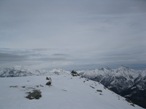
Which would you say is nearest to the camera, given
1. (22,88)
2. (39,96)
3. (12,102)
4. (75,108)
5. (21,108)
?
A: (21,108)

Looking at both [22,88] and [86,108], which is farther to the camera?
[22,88]

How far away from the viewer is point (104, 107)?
32.2 metres

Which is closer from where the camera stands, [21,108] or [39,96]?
[21,108]

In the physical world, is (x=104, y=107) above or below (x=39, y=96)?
below

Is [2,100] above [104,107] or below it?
above

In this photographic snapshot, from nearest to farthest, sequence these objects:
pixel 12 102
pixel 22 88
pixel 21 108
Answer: pixel 21 108
pixel 12 102
pixel 22 88

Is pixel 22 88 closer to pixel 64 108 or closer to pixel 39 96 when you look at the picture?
pixel 39 96

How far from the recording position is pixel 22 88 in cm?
3456

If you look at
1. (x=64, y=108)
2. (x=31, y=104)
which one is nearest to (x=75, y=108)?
(x=64, y=108)

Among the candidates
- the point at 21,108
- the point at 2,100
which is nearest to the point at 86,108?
the point at 21,108

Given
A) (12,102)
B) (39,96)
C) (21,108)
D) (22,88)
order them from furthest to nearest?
(22,88) → (39,96) → (12,102) → (21,108)

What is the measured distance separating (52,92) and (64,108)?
7467mm

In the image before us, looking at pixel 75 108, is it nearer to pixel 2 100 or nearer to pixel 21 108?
→ pixel 21 108

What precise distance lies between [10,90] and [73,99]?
1040 centimetres
